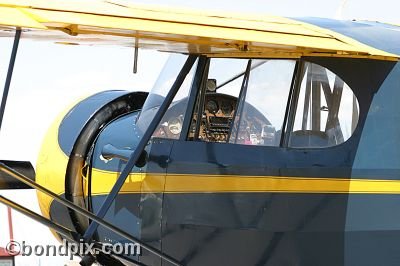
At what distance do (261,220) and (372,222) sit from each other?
2.42 ft

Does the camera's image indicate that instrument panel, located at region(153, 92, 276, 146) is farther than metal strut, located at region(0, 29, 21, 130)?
Yes

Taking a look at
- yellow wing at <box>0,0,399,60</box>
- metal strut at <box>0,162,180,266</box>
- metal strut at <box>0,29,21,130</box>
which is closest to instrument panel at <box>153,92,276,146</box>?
yellow wing at <box>0,0,399,60</box>

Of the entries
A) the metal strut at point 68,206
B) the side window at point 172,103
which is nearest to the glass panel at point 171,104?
the side window at point 172,103

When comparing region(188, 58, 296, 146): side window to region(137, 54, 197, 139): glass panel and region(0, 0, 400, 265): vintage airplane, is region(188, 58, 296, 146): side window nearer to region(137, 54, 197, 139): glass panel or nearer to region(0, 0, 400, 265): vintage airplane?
region(0, 0, 400, 265): vintage airplane

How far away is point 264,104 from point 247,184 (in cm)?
59

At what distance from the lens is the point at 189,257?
6.38 meters

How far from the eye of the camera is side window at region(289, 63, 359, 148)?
19.3 feet

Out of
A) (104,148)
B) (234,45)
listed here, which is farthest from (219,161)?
(104,148)

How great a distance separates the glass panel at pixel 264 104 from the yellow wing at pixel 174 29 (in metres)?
0.10

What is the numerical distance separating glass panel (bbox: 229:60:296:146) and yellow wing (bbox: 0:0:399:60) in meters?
0.10

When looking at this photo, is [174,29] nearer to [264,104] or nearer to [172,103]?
[264,104]

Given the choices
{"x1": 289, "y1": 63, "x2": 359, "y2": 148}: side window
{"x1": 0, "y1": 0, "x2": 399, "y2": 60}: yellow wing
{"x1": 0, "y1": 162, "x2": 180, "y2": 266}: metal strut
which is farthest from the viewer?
{"x1": 0, "y1": 162, "x2": 180, "y2": 266}: metal strut

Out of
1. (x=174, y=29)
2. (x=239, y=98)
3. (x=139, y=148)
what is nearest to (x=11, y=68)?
(x=174, y=29)

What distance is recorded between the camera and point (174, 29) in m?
5.50
